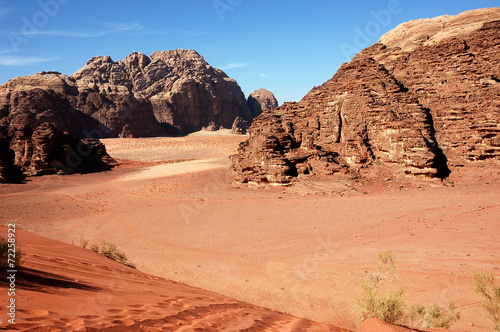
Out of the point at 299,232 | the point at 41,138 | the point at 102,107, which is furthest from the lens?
the point at 102,107

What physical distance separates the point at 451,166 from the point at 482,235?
502 inches

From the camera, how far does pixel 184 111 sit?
91.8m

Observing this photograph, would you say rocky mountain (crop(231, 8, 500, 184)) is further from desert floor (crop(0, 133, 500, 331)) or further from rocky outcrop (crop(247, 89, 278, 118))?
rocky outcrop (crop(247, 89, 278, 118))

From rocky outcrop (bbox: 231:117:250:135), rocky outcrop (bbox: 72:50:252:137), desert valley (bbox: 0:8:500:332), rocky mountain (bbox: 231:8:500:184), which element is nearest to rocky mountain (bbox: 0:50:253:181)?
rocky outcrop (bbox: 72:50:252:137)

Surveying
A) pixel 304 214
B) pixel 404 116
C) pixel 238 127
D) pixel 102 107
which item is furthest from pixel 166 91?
pixel 304 214

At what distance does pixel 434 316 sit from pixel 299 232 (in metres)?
7.53

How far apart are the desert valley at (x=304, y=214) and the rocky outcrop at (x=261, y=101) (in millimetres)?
83374

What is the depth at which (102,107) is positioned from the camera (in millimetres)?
73438

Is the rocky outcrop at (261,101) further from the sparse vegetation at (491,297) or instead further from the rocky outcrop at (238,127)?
the sparse vegetation at (491,297)

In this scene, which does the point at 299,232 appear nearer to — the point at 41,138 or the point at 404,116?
the point at 404,116

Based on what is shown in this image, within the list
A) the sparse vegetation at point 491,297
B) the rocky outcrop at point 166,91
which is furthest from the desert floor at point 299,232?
the rocky outcrop at point 166,91

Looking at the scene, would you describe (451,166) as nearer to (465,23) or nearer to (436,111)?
(436,111)

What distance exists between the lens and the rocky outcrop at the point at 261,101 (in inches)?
4754

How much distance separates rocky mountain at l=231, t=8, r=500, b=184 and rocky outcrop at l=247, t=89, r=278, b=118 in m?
92.2
